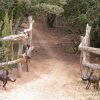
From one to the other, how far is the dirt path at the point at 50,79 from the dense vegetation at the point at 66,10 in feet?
5.15

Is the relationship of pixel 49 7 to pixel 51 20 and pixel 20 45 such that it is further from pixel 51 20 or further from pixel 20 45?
pixel 51 20

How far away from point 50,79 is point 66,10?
5.54 m

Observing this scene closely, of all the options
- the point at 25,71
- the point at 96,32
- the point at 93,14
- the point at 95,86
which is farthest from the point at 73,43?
the point at 95,86

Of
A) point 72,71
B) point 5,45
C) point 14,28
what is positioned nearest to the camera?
point 5,45

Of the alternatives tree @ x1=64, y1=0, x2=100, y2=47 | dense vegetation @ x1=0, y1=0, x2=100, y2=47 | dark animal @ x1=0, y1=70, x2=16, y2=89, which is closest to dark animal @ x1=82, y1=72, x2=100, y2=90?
dark animal @ x1=0, y1=70, x2=16, y2=89

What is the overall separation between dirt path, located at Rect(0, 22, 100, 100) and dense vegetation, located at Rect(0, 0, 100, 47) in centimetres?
157

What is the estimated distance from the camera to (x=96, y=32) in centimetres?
1603

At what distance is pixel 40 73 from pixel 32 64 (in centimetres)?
139

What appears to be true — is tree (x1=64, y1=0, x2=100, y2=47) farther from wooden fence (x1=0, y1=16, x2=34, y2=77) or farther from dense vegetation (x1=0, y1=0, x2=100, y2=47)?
wooden fence (x1=0, y1=16, x2=34, y2=77)

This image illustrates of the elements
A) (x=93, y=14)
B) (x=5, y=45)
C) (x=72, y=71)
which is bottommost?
(x=72, y=71)

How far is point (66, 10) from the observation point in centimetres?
1650

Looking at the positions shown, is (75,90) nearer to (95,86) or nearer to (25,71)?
(95,86)

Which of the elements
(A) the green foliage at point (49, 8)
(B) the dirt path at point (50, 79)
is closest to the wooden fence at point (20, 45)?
(B) the dirt path at point (50, 79)

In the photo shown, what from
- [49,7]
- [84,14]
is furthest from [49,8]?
[84,14]
